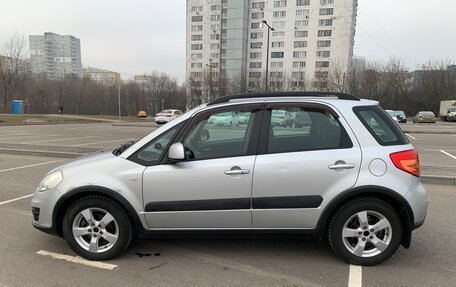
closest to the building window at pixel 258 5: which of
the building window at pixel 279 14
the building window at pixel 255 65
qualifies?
the building window at pixel 279 14

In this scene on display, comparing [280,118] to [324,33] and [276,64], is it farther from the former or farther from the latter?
[276,64]

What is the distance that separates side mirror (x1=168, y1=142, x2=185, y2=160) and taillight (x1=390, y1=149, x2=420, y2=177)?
84.2 inches

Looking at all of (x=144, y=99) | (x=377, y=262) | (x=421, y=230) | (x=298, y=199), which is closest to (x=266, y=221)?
(x=298, y=199)

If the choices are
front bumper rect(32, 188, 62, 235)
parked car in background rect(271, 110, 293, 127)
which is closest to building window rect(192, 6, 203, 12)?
parked car in background rect(271, 110, 293, 127)

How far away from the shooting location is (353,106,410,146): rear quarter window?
3.66 m

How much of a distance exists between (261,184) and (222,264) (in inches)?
38.6

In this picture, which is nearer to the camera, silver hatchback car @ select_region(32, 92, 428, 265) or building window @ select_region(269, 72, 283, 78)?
silver hatchback car @ select_region(32, 92, 428, 265)

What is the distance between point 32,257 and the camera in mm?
3896

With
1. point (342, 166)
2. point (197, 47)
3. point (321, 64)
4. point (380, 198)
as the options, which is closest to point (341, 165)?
point (342, 166)

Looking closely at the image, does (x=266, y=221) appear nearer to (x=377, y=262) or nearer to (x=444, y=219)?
(x=377, y=262)

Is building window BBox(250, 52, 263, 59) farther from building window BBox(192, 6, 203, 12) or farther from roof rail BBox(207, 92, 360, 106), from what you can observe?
roof rail BBox(207, 92, 360, 106)

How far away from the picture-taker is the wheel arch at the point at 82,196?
3633mm

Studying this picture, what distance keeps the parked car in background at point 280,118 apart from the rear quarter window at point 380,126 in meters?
0.72

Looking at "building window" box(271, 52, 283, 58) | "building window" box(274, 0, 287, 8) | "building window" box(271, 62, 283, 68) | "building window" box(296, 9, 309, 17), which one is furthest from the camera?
"building window" box(271, 62, 283, 68)
